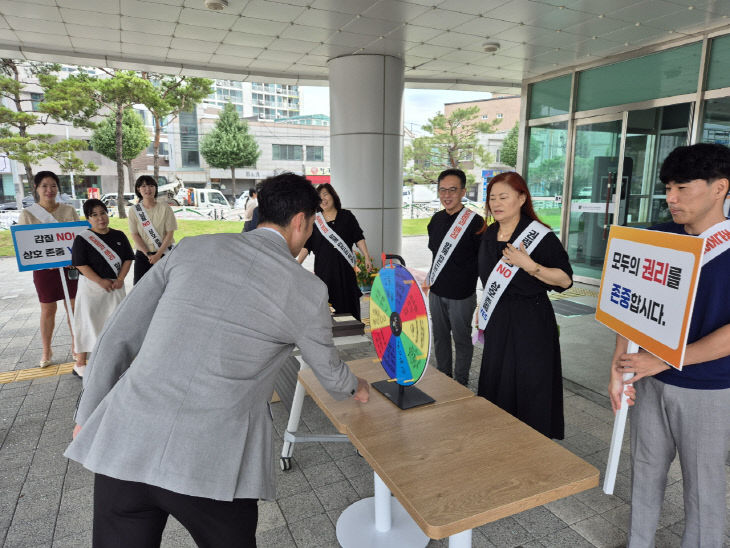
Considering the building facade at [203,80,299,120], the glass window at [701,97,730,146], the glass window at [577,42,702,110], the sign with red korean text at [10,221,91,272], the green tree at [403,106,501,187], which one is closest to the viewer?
the sign with red korean text at [10,221,91,272]

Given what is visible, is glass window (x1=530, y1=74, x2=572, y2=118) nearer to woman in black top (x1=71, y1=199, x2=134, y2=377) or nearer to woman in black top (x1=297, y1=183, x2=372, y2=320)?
woman in black top (x1=297, y1=183, x2=372, y2=320)

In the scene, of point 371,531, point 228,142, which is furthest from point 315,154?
point 371,531

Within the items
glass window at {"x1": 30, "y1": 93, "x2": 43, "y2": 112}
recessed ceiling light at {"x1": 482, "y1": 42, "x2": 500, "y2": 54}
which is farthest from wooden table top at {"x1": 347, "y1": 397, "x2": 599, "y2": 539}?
glass window at {"x1": 30, "y1": 93, "x2": 43, "y2": 112}

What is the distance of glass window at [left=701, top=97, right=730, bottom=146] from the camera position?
208 inches

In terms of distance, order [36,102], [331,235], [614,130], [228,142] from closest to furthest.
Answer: [331,235] < [614,130] < [36,102] < [228,142]

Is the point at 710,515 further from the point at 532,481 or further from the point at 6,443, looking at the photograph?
the point at 6,443

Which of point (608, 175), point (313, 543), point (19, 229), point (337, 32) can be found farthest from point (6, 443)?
point (608, 175)

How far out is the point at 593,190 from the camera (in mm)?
6914

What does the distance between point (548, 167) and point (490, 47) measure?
2403 millimetres

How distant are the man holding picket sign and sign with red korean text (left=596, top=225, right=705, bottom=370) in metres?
0.10

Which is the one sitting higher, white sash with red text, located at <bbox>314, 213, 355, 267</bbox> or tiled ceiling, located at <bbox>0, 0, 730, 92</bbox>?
tiled ceiling, located at <bbox>0, 0, 730, 92</bbox>

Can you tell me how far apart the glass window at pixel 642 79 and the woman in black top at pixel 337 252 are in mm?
4612

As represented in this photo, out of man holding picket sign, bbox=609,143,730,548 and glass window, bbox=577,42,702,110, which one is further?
glass window, bbox=577,42,702,110

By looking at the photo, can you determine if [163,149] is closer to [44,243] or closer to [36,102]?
[36,102]
